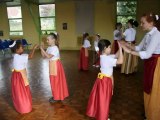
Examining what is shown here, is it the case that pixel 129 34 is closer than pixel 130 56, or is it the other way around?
pixel 129 34

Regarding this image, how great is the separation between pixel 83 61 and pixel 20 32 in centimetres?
641

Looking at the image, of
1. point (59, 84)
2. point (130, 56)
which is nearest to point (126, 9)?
point (130, 56)

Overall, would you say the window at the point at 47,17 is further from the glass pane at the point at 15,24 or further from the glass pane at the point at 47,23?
the glass pane at the point at 15,24

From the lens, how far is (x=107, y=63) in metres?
2.56

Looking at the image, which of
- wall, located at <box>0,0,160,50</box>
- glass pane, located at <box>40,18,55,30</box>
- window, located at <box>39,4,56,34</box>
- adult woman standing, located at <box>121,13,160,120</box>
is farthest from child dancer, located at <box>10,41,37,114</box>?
glass pane, located at <box>40,18,55,30</box>

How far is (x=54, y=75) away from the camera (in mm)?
3498

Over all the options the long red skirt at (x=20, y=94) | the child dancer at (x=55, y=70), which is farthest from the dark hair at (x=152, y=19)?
the long red skirt at (x=20, y=94)

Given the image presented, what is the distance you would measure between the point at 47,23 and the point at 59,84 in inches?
307

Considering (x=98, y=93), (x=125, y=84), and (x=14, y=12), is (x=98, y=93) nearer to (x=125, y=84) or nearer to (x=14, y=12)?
(x=125, y=84)

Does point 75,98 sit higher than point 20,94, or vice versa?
point 20,94

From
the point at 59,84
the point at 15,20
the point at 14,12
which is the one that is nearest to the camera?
the point at 59,84

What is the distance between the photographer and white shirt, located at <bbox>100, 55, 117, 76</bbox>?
8.29ft

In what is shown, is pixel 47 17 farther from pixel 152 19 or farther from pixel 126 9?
Answer: pixel 152 19

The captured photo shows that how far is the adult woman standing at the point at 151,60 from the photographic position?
2.42 metres
